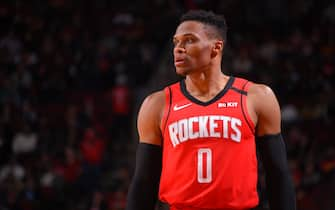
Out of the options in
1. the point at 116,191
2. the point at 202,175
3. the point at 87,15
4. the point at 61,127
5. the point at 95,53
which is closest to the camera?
the point at 202,175

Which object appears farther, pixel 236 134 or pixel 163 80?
pixel 163 80

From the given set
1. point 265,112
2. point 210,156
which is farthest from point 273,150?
point 210,156

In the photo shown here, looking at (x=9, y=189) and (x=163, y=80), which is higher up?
(x=163, y=80)

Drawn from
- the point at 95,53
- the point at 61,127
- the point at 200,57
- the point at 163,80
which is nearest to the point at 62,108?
the point at 61,127

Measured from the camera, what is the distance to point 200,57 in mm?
3627

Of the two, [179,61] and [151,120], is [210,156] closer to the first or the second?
[151,120]

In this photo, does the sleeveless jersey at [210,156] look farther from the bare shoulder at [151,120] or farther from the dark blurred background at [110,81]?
the dark blurred background at [110,81]

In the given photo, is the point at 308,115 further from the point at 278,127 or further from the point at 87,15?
the point at 278,127

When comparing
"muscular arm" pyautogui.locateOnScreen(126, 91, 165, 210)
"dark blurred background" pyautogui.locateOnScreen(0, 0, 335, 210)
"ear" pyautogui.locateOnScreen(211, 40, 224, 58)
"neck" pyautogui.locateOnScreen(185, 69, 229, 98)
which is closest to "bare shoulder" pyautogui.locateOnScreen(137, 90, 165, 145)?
"muscular arm" pyautogui.locateOnScreen(126, 91, 165, 210)

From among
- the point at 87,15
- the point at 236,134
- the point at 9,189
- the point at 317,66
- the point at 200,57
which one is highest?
the point at 87,15

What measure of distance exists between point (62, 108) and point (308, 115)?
13.3 feet

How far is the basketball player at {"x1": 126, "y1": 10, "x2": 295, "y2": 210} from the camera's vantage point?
11.4 ft

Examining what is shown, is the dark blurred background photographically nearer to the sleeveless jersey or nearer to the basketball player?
the basketball player

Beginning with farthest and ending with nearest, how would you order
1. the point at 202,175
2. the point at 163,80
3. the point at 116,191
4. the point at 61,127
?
the point at 61,127, the point at 163,80, the point at 116,191, the point at 202,175
